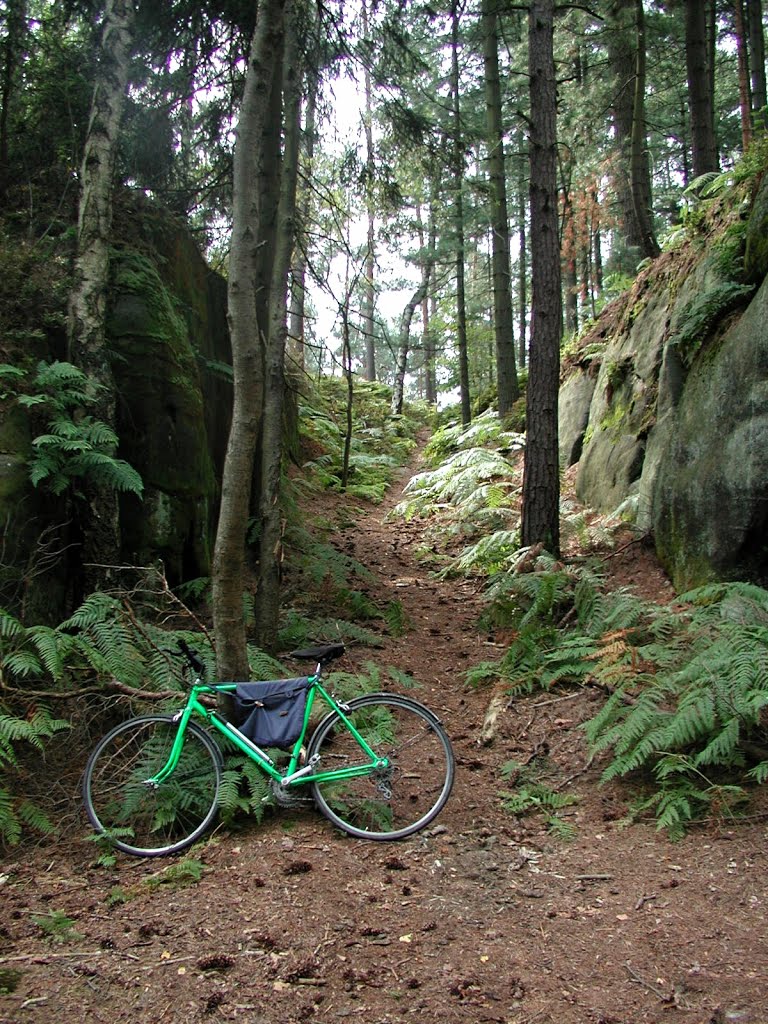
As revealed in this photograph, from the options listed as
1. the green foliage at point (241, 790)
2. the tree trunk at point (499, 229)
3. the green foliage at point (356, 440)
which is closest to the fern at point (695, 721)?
the green foliage at point (241, 790)

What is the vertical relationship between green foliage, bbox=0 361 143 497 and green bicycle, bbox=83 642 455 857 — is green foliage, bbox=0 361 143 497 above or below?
above

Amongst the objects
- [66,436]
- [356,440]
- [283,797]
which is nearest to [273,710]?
[283,797]

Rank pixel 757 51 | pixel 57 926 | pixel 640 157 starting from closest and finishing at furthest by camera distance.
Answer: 1. pixel 57 926
2. pixel 640 157
3. pixel 757 51

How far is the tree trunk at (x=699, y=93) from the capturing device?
434 inches

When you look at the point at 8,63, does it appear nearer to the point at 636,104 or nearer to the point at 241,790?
the point at 241,790

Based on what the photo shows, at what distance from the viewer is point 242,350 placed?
4398 millimetres

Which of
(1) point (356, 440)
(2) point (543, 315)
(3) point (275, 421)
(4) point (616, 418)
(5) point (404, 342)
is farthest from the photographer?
(5) point (404, 342)

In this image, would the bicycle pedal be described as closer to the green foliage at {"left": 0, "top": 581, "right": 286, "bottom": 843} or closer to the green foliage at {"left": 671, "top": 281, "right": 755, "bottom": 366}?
the green foliage at {"left": 0, "top": 581, "right": 286, "bottom": 843}

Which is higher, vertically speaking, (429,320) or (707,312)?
(429,320)

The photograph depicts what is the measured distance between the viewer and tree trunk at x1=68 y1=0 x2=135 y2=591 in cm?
561

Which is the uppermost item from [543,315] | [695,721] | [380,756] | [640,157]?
[640,157]

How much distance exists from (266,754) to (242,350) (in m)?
2.47

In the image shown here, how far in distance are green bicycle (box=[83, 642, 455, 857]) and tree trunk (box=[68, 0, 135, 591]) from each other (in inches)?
72.4

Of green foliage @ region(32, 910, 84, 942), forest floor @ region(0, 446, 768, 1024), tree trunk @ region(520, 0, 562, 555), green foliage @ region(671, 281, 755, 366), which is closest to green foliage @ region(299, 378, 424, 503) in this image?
tree trunk @ region(520, 0, 562, 555)
